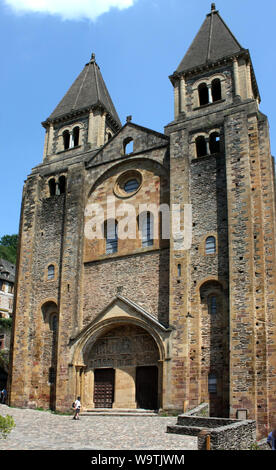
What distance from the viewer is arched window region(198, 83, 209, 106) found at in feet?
91.6

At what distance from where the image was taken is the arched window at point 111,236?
26.5 m

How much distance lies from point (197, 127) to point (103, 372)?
45.1ft

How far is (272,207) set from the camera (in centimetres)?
2191

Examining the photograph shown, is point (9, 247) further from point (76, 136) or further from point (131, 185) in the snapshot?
point (131, 185)

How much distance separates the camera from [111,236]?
26.7 meters

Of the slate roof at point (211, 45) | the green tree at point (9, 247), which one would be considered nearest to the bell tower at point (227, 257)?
the slate roof at point (211, 45)

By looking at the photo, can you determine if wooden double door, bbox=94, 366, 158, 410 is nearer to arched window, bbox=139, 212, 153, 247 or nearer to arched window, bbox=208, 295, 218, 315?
arched window, bbox=208, 295, 218, 315

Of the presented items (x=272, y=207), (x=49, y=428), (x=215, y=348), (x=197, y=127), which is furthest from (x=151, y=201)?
(x=49, y=428)

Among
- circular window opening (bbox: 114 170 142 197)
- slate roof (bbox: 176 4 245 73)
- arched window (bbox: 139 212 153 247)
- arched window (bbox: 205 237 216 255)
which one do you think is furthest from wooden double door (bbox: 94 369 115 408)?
slate roof (bbox: 176 4 245 73)

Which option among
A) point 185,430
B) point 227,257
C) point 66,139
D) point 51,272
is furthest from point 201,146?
point 185,430

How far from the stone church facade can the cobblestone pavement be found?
218 cm

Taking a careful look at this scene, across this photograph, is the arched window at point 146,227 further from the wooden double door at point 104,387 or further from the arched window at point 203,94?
the arched window at point 203,94

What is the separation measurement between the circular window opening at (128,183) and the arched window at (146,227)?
175 centimetres
